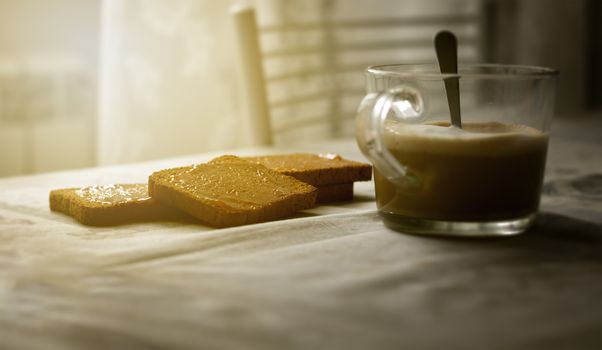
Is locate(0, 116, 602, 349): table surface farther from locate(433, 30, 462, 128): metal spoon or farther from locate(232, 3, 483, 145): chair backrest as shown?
locate(232, 3, 483, 145): chair backrest

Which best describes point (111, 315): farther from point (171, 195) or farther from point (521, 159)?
point (521, 159)

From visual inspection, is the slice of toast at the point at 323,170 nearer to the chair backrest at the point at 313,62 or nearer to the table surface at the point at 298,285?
the table surface at the point at 298,285

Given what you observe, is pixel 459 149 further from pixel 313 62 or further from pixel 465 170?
pixel 313 62

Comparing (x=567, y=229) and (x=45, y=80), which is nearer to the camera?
(x=567, y=229)

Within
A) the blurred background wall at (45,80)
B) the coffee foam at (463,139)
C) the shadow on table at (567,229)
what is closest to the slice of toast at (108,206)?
the coffee foam at (463,139)

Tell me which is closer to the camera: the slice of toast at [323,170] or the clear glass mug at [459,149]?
the clear glass mug at [459,149]

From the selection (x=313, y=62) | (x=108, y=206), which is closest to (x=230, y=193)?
(x=108, y=206)
